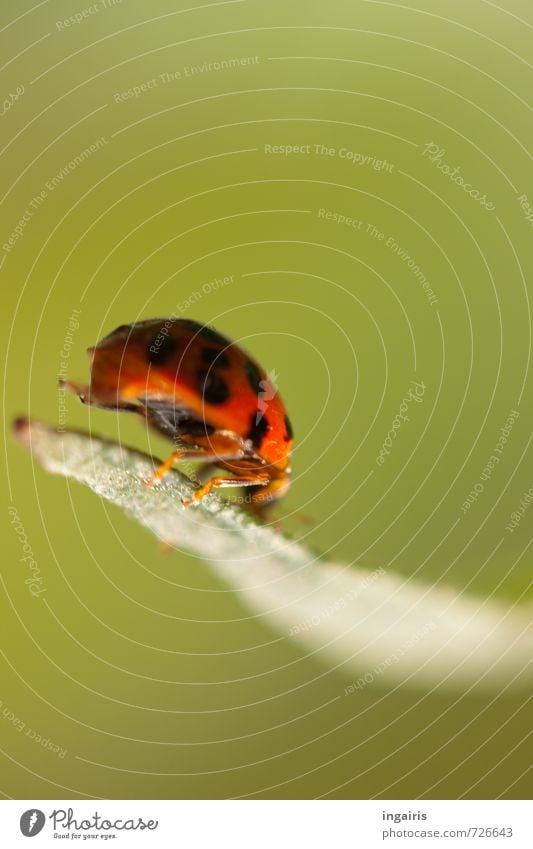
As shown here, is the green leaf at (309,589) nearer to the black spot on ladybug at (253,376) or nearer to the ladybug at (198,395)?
the ladybug at (198,395)

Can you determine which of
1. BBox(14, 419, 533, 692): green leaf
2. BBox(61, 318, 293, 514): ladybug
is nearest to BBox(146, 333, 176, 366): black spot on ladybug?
BBox(61, 318, 293, 514): ladybug

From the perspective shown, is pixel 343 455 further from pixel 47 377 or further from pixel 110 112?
pixel 110 112

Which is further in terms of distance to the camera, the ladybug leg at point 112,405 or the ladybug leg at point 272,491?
the ladybug leg at point 272,491

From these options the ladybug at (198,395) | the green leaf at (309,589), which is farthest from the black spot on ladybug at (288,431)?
the green leaf at (309,589)

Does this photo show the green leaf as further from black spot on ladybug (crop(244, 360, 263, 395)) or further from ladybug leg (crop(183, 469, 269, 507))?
black spot on ladybug (crop(244, 360, 263, 395))

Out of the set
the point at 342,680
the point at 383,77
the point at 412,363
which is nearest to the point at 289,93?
the point at 383,77

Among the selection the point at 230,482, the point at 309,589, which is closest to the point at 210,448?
the point at 230,482

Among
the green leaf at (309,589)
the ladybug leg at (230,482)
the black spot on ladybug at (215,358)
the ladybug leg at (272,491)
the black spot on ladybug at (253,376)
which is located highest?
the black spot on ladybug at (253,376)
